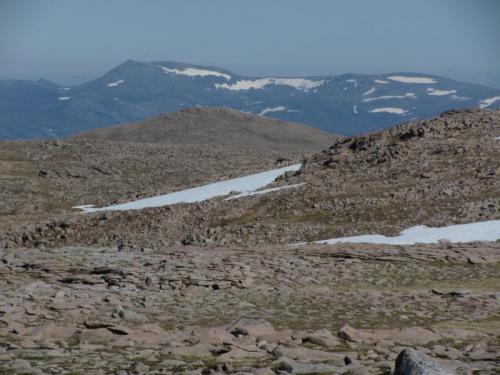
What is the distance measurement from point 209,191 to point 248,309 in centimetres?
3998

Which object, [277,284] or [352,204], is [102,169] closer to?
[352,204]

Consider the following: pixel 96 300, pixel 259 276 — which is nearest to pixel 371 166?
pixel 259 276

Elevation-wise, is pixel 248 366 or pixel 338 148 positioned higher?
pixel 338 148

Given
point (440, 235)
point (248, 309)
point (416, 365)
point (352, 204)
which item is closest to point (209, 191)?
point (352, 204)

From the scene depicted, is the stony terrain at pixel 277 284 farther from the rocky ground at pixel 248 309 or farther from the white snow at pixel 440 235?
the white snow at pixel 440 235

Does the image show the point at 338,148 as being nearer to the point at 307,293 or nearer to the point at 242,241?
the point at 242,241

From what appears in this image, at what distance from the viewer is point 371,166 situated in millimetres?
49281

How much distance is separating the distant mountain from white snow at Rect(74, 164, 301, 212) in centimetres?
10701

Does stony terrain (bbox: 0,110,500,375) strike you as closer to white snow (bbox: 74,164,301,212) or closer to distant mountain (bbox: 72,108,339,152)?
white snow (bbox: 74,164,301,212)

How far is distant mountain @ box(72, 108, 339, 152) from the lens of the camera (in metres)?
174

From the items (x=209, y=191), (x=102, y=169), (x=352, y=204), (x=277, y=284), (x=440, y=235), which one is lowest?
(x=277, y=284)

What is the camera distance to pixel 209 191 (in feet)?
191

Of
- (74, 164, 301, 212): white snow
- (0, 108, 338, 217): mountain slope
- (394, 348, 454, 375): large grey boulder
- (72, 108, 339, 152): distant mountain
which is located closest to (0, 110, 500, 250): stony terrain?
(74, 164, 301, 212): white snow

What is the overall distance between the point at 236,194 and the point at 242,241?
52.4 ft
